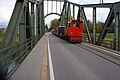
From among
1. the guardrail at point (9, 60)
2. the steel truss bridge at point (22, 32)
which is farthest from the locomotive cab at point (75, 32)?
the guardrail at point (9, 60)

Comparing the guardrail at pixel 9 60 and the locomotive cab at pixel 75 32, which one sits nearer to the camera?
the guardrail at pixel 9 60

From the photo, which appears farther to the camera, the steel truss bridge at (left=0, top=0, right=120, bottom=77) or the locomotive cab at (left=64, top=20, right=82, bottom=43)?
the locomotive cab at (left=64, top=20, right=82, bottom=43)

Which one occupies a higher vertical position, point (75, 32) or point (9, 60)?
point (75, 32)

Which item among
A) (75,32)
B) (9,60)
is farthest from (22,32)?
(75,32)

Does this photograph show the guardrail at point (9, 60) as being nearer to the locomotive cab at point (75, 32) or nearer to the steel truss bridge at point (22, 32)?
the steel truss bridge at point (22, 32)

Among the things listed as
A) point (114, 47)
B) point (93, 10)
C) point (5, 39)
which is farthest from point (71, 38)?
point (5, 39)

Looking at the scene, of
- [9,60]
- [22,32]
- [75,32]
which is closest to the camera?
[9,60]

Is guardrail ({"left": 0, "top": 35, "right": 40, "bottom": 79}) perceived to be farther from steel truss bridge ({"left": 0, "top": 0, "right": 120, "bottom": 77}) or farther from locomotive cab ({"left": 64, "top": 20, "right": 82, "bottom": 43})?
locomotive cab ({"left": 64, "top": 20, "right": 82, "bottom": 43})

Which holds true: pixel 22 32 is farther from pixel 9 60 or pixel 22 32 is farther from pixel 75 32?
pixel 75 32

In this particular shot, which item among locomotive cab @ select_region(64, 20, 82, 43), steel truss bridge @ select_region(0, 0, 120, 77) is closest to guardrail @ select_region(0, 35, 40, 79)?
steel truss bridge @ select_region(0, 0, 120, 77)

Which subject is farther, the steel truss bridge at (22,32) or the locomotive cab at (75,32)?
the locomotive cab at (75,32)

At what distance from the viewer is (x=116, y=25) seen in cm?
2130

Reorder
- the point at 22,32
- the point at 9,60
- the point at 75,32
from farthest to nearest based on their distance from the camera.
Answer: the point at 75,32 < the point at 22,32 < the point at 9,60

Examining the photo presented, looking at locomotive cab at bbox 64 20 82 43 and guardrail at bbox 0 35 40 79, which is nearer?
guardrail at bbox 0 35 40 79
